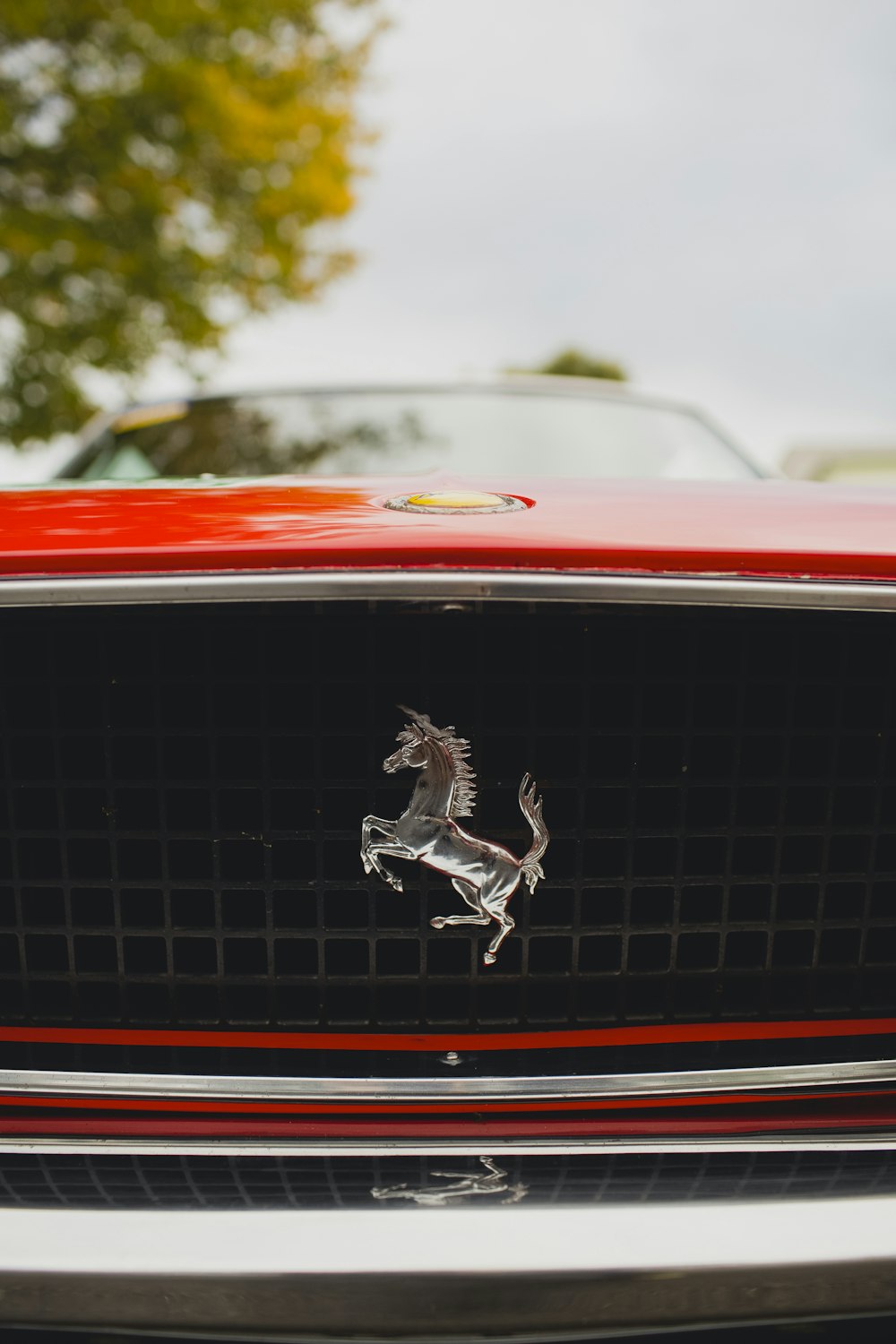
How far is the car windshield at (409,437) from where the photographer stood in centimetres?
236

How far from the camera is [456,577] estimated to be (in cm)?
105

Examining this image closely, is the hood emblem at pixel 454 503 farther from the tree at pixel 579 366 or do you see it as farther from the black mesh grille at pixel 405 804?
the tree at pixel 579 366

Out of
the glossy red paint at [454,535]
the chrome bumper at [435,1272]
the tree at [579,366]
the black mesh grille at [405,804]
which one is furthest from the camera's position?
the tree at [579,366]

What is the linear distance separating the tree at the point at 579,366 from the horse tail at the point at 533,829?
28.8 m

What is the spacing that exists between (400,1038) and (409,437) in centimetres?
163

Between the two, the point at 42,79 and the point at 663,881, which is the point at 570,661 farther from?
the point at 42,79

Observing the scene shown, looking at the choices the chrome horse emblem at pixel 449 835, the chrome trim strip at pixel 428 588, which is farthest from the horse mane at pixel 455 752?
the chrome trim strip at pixel 428 588

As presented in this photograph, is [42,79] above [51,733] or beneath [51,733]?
above

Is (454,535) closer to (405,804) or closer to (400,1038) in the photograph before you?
(405,804)

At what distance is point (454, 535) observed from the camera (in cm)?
109

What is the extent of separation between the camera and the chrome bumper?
952 millimetres

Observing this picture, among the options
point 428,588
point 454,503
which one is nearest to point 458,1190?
point 428,588

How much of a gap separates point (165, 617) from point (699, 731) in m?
0.65

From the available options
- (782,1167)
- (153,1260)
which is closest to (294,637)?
(153,1260)
